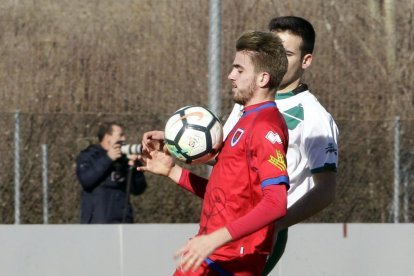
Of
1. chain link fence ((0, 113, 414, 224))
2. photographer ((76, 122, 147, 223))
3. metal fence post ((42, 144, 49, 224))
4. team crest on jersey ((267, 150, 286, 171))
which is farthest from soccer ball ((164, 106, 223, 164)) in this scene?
metal fence post ((42, 144, 49, 224))

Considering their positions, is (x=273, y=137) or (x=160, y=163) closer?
(x=273, y=137)

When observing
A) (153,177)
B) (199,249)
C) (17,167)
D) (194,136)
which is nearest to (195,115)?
(194,136)

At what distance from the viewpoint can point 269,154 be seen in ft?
13.4

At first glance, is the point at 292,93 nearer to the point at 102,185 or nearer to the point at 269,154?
the point at 269,154

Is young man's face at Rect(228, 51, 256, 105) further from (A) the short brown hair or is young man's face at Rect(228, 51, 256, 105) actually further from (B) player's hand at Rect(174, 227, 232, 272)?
(B) player's hand at Rect(174, 227, 232, 272)

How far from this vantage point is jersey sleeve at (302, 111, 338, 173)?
4879 mm

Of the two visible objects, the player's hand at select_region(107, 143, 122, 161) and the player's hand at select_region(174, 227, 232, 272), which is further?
the player's hand at select_region(107, 143, 122, 161)

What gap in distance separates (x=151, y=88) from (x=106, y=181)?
182cm

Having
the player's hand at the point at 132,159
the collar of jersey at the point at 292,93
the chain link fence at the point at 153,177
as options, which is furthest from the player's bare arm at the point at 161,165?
the chain link fence at the point at 153,177

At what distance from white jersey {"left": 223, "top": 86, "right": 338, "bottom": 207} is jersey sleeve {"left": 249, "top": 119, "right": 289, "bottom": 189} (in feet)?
2.21

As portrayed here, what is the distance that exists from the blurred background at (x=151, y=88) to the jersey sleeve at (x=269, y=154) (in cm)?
554

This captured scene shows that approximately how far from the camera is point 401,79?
1105 cm

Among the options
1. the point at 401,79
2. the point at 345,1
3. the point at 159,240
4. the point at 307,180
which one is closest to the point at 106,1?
the point at 345,1

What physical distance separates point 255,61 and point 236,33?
573 cm
